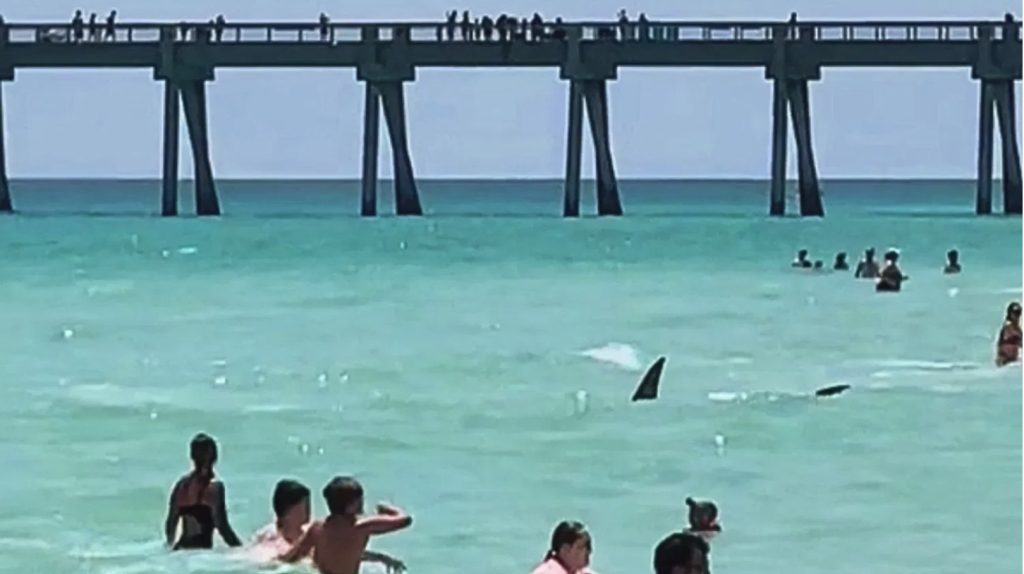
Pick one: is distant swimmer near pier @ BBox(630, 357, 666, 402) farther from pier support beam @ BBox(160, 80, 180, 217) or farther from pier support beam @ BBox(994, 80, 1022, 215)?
pier support beam @ BBox(160, 80, 180, 217)

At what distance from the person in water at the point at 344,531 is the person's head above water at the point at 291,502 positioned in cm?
58

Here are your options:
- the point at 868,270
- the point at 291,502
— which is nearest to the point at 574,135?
the point at 868,270

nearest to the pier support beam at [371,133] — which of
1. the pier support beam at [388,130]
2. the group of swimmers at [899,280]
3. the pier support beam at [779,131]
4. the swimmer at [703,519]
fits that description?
the pier support beam at [388,130]

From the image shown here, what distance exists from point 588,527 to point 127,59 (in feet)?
149

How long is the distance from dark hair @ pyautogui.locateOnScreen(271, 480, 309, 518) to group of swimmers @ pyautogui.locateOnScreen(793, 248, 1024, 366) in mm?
12098

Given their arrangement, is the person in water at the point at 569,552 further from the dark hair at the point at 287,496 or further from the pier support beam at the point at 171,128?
the pier support beam at the point at 171,128

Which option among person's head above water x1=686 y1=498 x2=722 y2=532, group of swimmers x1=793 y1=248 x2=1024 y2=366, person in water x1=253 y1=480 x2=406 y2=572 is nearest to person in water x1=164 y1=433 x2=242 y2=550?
person in water x1=253 y1=480 x2=406 y2=572

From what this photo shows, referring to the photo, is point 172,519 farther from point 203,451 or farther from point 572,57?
point 572,57

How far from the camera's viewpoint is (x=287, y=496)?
13.9 metres

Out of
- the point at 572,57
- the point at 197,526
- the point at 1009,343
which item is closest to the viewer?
the point at 197,526

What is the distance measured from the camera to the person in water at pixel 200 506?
14234 millimetres

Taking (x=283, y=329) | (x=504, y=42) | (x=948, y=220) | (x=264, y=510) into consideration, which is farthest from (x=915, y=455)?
(x=948, y=220)

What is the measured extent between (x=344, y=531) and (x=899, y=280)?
26936 millimetres

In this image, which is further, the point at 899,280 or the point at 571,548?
the point at 899,280
